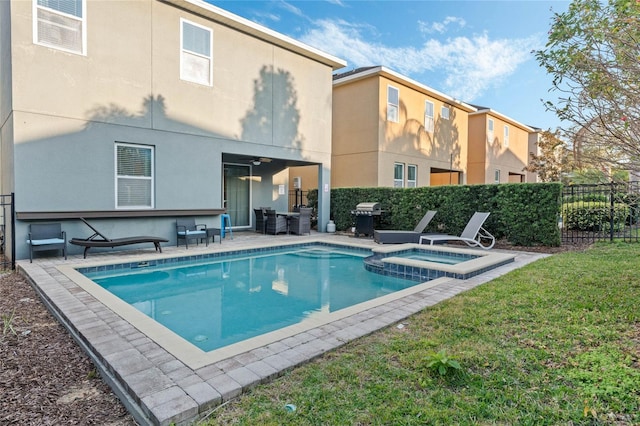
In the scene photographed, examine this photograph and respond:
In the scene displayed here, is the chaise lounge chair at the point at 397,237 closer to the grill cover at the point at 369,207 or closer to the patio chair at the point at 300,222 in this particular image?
the grill cover at the point at 369,207

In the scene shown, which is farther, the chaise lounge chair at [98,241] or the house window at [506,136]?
the house window at [506,136]

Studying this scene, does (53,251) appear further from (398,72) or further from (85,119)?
(398,72)

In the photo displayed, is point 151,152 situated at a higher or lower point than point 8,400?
higher

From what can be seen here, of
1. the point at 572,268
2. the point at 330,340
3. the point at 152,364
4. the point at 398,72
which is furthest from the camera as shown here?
the point at 398,72

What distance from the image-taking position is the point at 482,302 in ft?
15.4

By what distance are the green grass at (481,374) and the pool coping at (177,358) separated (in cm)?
14

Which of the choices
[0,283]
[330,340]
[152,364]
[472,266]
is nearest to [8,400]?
[152,364]

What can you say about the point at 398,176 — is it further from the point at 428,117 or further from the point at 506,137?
the point at 506,137

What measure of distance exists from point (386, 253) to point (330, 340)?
553 cm

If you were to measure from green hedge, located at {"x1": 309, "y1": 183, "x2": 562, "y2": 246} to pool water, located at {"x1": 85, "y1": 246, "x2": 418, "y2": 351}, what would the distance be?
151 inches

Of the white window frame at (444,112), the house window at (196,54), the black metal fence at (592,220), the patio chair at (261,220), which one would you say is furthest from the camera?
the white window frame at (444,112)

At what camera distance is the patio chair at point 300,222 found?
518 inches

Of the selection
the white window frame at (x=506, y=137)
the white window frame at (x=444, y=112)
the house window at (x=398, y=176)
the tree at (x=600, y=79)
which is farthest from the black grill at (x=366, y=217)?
the white window frame at (x=506, y=137)

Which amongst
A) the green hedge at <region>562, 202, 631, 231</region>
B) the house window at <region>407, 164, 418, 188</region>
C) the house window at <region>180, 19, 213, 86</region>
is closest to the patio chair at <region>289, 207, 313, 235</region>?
the house window at <region>180, 19, 213, 86</region>
